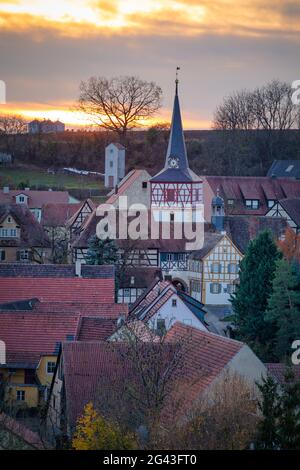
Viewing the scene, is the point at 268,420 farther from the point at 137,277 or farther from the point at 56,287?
the point at 137,277

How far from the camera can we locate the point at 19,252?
53312mm

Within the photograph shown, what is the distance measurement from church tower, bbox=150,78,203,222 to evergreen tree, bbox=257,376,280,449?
38.1m

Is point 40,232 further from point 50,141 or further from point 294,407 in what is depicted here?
point 50,141

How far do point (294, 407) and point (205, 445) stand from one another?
2.57m

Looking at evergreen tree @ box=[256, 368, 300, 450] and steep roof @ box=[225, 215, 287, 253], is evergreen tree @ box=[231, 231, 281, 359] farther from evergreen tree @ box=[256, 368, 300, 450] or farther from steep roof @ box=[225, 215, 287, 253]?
evergreen tree @ box=[256, 368, 300, 450]

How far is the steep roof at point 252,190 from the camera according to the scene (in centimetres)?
6881

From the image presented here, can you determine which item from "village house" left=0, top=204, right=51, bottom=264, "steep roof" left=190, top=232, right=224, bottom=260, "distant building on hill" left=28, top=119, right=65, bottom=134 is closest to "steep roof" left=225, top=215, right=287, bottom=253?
"steep roof" left=190, top=232, right=224, bottom=260

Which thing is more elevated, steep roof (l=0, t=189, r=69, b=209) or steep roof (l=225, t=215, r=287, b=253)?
steep roof (l=0, t=189, r=69, b=209)

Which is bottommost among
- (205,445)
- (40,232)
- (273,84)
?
(205,445)

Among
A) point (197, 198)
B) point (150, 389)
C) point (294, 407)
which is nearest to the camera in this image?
point (294, 407)

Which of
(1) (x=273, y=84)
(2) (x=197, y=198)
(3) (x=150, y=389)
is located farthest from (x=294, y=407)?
(1) (x=273, y=84)

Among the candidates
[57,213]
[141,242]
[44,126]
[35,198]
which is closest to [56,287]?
[141,242]

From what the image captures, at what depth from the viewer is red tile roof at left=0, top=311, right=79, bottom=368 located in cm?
3123

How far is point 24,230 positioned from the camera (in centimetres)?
5397
